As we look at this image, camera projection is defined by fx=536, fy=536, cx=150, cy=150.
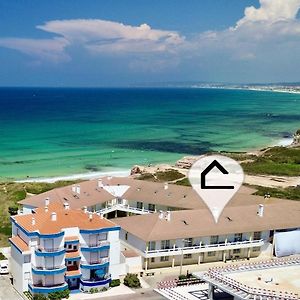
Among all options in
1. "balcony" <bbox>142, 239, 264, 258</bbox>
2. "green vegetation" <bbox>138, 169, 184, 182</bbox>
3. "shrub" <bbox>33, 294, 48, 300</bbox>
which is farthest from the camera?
"green vegetation" <bbox>138, 169, 184, 182</bbox>

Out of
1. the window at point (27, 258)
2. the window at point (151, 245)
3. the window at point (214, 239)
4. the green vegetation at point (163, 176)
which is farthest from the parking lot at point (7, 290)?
the green vegetation at point (163, 176)

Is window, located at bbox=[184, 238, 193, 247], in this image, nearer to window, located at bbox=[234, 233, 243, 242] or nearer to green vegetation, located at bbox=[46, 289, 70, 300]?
window, located at bbox=[234, 233, 243, 242]

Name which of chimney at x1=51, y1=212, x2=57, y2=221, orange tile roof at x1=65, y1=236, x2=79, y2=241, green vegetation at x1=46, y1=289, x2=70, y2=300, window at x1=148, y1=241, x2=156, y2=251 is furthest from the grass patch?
green vegetation at x1=46, y1=289, x2=70, y2=300

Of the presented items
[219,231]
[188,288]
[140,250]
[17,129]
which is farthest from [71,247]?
[17,129]

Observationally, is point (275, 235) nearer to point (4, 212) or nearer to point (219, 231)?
point (219, 231)

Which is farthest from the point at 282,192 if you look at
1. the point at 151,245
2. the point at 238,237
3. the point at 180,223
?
the point at 151,245

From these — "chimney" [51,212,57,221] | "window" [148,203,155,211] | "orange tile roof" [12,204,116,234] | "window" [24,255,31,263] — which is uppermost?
"chimney" [51,212,57,221]

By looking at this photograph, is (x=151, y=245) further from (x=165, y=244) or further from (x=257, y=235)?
(x=257, y=235)
